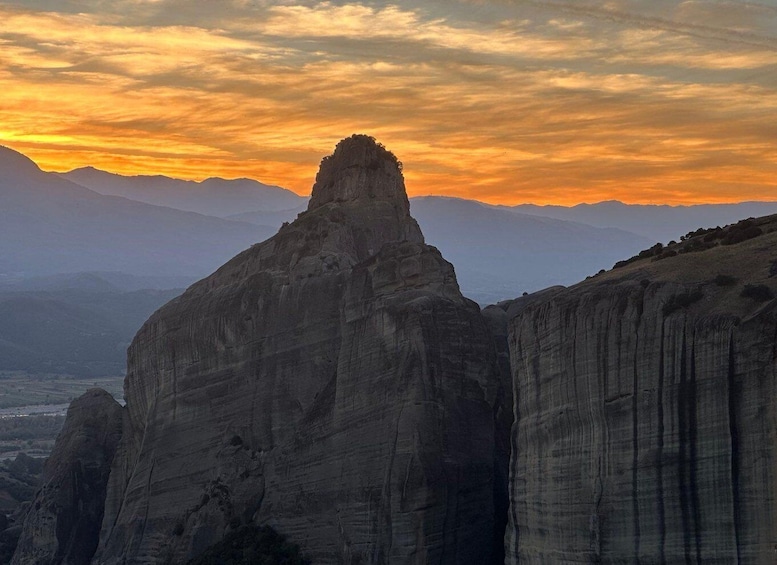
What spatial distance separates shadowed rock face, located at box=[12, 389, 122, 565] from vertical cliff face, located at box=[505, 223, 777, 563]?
134 feet

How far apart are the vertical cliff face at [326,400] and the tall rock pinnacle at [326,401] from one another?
0.09 m

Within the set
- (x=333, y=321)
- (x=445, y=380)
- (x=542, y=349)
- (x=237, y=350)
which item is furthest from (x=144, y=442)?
(x=542, y=349)

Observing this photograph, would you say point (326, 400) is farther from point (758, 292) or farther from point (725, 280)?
point (758, 292)

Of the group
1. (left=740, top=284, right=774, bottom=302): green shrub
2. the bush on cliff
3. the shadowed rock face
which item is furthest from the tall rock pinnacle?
(left=740, top=284, right=774, bottom=302): green shrub

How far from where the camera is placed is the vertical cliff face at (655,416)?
55188 mm

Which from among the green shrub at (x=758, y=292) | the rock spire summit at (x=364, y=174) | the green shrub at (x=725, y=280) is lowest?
the green shrub at (x=758, y=292)

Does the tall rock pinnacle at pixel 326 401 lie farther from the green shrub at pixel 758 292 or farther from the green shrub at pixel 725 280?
the green shrub at pixel 758 292

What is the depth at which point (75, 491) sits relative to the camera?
95812 millimetres

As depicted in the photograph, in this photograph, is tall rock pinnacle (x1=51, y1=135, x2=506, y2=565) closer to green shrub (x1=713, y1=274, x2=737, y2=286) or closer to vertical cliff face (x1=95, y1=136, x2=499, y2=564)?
vertical cliff face (x1=95, y1=136, x2=499, y2=564)

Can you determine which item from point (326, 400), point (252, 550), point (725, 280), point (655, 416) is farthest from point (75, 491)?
point (725, 280)

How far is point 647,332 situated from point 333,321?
26575 millimetres

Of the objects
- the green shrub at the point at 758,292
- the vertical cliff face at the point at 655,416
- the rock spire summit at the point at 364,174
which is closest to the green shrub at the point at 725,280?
the vertical cliff face at the point at 655,416

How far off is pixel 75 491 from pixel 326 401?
87.7 feet

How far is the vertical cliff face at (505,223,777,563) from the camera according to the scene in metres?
55.2
